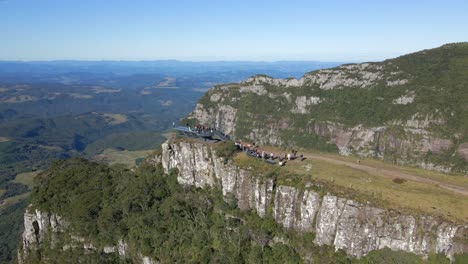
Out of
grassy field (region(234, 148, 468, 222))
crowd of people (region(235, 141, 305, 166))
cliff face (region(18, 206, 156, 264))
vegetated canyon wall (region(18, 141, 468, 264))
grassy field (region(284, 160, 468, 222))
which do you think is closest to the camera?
vegetated canyon wall (region(18, 141, 468, 264))

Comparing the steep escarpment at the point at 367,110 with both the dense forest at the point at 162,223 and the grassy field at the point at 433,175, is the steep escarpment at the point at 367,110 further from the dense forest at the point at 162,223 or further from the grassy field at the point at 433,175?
the dense forest at the point at 162,223

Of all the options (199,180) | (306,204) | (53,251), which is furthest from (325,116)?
(53,251)

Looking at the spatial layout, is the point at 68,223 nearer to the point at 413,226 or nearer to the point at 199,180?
the point at 199,180

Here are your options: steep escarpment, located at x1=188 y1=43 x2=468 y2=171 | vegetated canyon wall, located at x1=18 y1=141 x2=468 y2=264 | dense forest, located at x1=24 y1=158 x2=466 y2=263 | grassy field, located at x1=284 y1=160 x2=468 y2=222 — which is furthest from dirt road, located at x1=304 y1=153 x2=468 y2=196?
steep escarpment, located at x1=188 y1=43 x2=468 y2=171

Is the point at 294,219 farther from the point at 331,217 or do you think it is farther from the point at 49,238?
the point at 49,238

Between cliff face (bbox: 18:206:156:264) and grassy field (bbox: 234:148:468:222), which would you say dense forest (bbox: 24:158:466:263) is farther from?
grassy field (bbox: 234:148:468:222)
